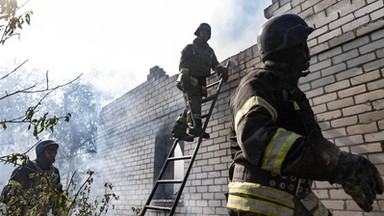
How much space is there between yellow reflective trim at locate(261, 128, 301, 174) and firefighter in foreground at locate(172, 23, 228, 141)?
92.9 inches

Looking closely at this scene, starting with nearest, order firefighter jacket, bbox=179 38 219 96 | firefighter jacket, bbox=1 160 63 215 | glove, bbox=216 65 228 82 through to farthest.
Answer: firefighter jacket, bbox=1 160 63 215, firefighter jacket, bbox=179 38 219 96, glove, bbox=216 65 228 82

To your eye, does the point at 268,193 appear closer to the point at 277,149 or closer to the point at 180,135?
the point at 277,149

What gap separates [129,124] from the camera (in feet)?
23.1

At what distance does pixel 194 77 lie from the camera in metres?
4.03

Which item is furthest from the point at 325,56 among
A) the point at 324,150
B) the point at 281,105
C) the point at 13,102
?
the point at 13,102

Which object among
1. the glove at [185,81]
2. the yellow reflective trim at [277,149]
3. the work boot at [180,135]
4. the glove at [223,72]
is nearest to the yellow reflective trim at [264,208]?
the yellow reflective trim at [277,149]

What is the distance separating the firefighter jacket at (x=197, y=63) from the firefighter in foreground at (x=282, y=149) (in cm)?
236

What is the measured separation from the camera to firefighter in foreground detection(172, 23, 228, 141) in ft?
12.2

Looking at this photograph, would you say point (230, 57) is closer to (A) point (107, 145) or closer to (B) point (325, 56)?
(B) point (325, 56)

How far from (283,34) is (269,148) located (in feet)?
2.53

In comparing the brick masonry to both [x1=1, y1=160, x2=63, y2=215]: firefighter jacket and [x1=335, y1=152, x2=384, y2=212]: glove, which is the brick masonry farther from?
[x1=1, y1=160, x2=63, y2=215]: firefighter jacket

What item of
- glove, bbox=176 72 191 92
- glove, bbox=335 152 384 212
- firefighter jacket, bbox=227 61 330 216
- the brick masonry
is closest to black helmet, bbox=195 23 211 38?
the brick masonry

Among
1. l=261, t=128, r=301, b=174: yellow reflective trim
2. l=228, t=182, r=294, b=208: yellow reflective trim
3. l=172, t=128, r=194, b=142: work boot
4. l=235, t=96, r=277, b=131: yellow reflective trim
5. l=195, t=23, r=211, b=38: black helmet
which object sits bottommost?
l=228, t=182, r=294, b=208: yellow reflective trim

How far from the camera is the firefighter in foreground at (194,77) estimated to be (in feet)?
12.2
